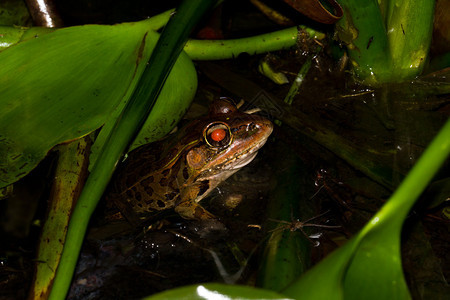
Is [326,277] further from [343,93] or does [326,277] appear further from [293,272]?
[343,93]

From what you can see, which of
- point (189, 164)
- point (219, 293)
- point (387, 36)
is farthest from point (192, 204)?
point (219, 293)

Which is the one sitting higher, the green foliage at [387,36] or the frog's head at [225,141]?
the green foliage at [387,36]

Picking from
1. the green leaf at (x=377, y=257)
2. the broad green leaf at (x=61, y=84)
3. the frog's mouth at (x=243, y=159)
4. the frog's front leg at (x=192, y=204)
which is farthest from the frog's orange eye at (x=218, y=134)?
the green leaf at (x=377, y=257)

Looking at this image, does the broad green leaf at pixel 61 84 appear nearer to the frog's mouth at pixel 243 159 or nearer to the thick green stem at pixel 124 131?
the thick green stem at pixel 124 131

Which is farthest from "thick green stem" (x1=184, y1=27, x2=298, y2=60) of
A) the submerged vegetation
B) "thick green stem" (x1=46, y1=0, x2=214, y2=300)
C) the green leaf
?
the green leaf

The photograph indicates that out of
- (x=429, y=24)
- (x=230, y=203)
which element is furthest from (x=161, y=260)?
(x=429, y=24)

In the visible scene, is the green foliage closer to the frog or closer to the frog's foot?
the frog

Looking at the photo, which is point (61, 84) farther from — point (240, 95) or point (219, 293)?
point (219, 293)
